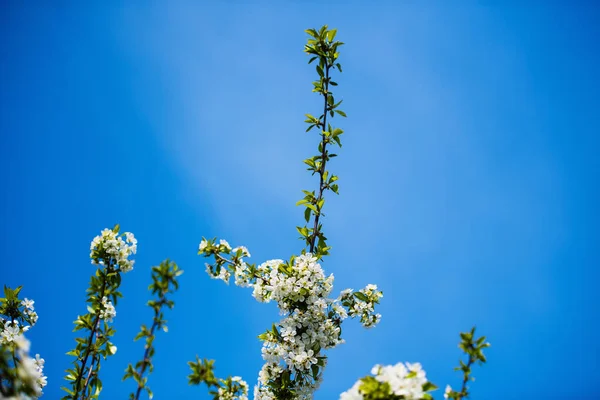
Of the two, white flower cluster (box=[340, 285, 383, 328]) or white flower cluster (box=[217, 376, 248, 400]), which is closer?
white flower cluster (box=[217, 376, 248, 400])

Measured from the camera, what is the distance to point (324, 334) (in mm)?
4875

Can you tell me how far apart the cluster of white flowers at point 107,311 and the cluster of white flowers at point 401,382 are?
2.61 metres

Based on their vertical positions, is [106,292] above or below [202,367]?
above

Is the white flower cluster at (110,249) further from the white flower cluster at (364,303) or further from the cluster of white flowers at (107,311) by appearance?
the white flower cluster at (364,303)

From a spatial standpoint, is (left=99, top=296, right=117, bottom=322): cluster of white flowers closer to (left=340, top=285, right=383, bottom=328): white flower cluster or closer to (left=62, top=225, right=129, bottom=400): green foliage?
(left=62, top=225, right=129, bottom=400): green foliage

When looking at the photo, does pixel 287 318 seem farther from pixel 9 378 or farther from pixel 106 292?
pixel 9 378

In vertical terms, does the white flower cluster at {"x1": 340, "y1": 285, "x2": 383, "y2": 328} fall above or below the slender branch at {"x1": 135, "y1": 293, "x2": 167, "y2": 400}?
above

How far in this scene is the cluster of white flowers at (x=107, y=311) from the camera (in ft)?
12.8

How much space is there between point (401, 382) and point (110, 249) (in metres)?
3.33

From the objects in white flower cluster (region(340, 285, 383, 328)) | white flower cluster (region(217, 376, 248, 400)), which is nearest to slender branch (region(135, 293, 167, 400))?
white flower cluster (region(217, 376, 248, 400))

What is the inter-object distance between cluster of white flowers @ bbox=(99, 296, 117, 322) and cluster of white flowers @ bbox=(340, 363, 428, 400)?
8.56 ft

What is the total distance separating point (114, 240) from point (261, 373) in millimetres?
2422

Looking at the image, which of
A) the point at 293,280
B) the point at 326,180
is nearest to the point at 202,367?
the point at 293,280

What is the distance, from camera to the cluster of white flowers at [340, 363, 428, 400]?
253cm
